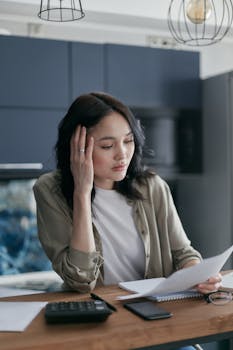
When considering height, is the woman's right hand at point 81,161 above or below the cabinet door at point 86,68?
below

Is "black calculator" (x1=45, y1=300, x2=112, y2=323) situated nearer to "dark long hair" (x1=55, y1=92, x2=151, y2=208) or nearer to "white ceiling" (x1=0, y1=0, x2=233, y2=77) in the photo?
"dark long hair" (x1=55, y1=92, x2=151, y2=208)

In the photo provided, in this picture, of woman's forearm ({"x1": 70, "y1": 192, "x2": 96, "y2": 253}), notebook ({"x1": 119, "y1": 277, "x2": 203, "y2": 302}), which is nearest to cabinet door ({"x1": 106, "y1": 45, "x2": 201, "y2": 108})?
woman's forearm ({"x1": 70, "y1": 192, "x2": 96, "y2": 253})

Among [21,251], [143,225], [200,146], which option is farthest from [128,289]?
[200,146]

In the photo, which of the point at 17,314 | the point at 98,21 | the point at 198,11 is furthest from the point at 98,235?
the point at 98,21

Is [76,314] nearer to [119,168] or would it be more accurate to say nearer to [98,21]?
[119,168]

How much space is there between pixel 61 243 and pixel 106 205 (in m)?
0.28

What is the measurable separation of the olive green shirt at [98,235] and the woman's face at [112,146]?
0.17 m

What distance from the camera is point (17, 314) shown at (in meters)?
1.13

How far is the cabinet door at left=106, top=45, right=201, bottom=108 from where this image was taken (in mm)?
3408

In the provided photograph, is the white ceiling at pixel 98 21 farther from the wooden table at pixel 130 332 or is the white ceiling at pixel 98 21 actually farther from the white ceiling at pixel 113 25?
the wooden table at pixel 130 332

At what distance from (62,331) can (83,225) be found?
49 centimetres

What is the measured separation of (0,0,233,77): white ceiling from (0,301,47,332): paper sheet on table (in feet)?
7.38

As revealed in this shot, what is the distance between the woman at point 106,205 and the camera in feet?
5.00

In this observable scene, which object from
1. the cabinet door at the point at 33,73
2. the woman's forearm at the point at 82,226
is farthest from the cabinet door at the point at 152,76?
the woman's forearm at the point at 82,226
